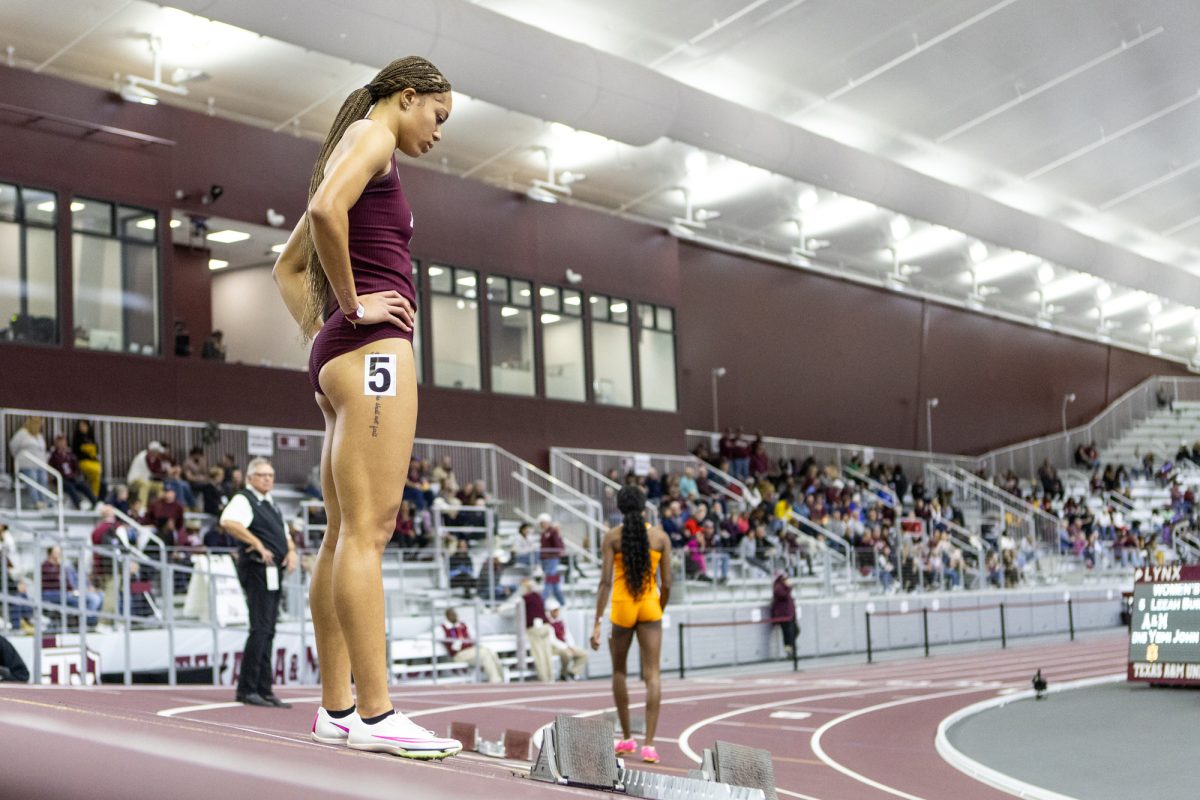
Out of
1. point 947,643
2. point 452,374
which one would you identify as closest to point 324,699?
point 452,374

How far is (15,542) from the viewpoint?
14078 mm

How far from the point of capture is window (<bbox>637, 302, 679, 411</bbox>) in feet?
92.9

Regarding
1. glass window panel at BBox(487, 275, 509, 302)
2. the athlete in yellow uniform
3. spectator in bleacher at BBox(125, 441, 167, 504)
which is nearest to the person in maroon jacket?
glass window panel at BBox(487, 275, 509, 302)

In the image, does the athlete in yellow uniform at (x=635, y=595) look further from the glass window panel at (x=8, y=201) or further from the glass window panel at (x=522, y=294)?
the glass window panel at (x=522, y=294)

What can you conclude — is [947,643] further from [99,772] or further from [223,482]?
[99,772]

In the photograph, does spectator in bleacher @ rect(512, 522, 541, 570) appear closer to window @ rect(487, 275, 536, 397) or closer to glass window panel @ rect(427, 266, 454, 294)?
window @ rect(487, 275, 536, 397)

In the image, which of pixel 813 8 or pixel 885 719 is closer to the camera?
pixel 885 719

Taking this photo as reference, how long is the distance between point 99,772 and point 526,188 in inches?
1009

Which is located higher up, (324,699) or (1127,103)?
(1127,103)

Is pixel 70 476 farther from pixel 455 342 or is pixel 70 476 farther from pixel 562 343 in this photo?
pixel 562 343

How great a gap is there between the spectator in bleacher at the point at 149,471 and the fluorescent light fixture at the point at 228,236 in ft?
17.7

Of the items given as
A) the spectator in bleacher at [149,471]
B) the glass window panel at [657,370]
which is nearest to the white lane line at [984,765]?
the spectator in bleacher at [149,471]

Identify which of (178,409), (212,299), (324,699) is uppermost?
→ (212,299)

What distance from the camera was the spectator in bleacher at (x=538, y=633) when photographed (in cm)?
1700
